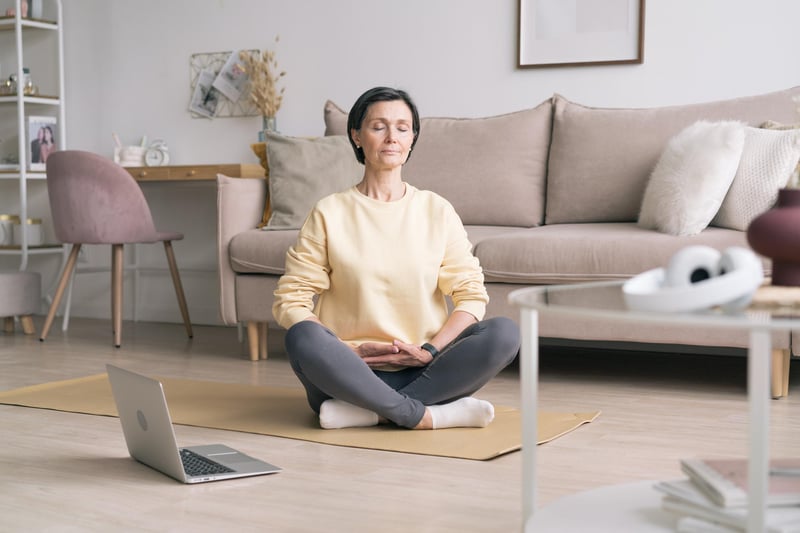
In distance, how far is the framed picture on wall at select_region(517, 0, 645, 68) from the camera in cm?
396

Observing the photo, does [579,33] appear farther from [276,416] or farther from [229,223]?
[276,416]

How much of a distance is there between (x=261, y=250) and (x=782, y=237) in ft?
8.31

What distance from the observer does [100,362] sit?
375 centimetres

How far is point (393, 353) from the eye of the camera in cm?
239

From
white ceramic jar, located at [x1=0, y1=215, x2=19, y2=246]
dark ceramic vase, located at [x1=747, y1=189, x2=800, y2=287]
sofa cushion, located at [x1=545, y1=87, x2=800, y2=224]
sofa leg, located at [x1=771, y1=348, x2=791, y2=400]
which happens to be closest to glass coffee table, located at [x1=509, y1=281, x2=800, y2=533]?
dark ceramic vase, located at [x1=747, y1=189, x2=800, y2=287]

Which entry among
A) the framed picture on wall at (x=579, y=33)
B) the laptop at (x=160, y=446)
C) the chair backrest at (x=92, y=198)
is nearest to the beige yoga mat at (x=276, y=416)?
the laptop at (x=160, y=446)

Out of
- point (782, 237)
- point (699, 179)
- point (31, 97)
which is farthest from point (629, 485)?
point (31, 97)

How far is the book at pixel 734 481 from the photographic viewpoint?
48.1 inches

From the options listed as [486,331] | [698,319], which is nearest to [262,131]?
[486,331]

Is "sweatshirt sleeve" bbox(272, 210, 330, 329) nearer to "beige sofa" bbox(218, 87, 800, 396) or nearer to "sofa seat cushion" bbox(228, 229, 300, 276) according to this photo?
"beige sofa" bbox(218, 87, 800, 396)

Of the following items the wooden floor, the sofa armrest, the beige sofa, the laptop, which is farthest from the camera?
the sofa armrest

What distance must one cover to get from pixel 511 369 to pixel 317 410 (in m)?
1.15

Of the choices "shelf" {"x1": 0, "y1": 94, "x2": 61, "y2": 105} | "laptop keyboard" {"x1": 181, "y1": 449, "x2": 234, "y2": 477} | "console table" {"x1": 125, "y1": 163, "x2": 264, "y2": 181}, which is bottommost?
"laptop keyboard" {"x1": 181, "y1": 449, "x2": 234, "y2": 477}

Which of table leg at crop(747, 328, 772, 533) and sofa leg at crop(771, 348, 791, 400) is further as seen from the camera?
sofa leg at crop(771, 348, 791, 400)
